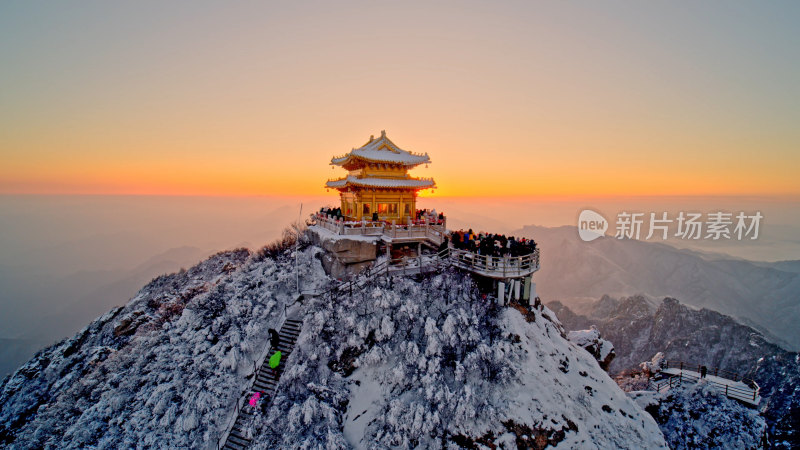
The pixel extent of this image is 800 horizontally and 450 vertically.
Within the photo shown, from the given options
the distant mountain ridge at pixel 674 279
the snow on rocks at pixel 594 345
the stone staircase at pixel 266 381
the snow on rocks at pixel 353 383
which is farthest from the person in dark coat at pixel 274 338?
the distant mountain ridge at pixel 674 279

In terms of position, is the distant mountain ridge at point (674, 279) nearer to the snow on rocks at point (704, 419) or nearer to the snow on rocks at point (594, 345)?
the snow on rocks at point (594, 345)

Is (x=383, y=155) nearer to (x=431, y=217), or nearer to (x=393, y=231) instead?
(x=431, y=217)

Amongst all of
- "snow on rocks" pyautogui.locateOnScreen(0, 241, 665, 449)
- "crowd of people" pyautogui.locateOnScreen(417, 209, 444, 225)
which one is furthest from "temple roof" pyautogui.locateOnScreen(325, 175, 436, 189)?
"snow on rocks" pyautogui.locateOnScreen(0, 241, 665, 449)

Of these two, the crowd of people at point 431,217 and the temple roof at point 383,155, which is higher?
the temple roof at point 383,155

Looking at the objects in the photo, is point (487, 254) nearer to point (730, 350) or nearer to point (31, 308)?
point (730, 350)

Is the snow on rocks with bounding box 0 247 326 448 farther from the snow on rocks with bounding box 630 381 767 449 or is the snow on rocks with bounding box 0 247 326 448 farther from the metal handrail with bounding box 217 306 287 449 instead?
the snow on rocks with bounding box 630 381 767 449

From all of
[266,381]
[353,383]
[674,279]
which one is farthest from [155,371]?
[674,279]
